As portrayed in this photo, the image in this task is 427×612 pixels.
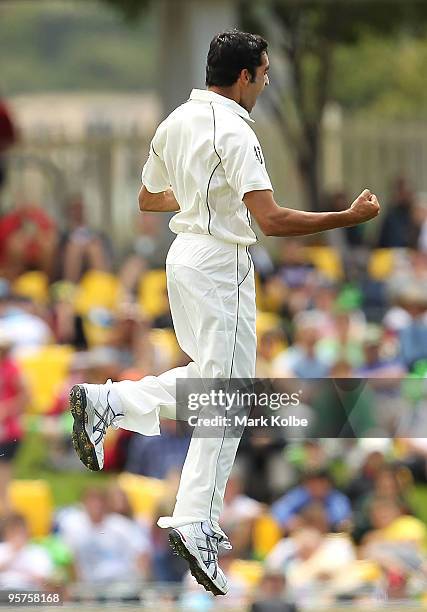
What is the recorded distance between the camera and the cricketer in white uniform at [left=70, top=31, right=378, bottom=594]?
18.2 feet

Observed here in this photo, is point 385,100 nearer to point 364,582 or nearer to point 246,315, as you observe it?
point 364,582

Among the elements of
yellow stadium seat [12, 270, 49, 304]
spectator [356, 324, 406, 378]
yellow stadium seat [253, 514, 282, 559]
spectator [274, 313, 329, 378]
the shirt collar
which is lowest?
yellow stadium seat [12, 270, 49, 304]

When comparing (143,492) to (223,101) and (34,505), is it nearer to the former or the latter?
(34,505)

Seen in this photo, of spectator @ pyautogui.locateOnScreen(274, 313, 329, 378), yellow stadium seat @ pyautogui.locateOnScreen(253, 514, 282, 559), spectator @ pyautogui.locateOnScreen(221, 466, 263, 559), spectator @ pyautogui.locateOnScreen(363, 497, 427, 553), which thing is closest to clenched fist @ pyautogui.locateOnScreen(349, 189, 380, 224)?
spectator @ pyautogui.locateOnScreen(363, 497, 427, 553)

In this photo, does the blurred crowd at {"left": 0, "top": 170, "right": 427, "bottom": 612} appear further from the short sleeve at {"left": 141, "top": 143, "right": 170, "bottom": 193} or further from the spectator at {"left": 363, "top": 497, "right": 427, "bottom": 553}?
the short sleeve at {"left": 141, "top": 143, "right": 170, "bottom": 193}

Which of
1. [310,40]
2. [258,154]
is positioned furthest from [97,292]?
[258,154]

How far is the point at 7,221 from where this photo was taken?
15047mm

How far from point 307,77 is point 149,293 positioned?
8521mm

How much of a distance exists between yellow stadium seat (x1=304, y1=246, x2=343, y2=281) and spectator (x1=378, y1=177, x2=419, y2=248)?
2.06ft

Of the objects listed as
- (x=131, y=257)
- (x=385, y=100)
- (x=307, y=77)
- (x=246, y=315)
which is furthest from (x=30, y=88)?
(x=246, y=315)

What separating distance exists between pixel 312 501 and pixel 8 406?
2.39 m

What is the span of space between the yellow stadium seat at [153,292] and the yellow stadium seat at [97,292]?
265 millimetres

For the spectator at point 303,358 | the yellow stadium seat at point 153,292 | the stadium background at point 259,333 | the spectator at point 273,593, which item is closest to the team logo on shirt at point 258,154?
the spectator at point 273,593

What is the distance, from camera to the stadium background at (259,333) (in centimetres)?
1032
